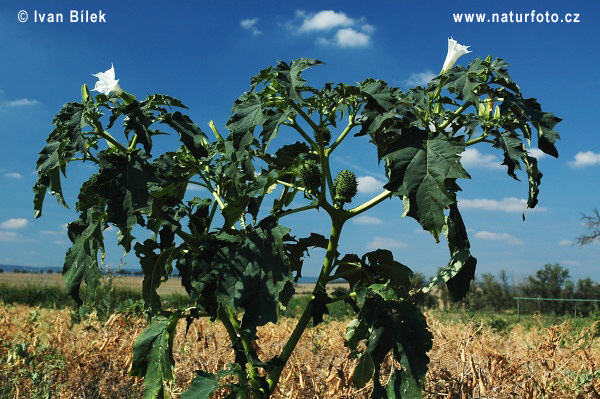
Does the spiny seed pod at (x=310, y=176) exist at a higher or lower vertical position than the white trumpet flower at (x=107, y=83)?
lower

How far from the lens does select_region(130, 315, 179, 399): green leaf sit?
8.74ft

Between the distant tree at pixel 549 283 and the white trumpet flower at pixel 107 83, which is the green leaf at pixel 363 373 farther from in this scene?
the distant tree at pixel 549 283

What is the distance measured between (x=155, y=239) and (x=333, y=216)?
91cm

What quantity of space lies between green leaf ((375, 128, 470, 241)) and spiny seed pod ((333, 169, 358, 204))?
0.37 metres

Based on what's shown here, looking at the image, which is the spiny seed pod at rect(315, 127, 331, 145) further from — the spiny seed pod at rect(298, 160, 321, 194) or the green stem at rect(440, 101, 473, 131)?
the green stem at rect(440, 101, 473, 131)

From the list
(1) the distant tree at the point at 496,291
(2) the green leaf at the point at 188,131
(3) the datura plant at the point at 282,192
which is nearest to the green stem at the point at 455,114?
(3) the datura plant at the point at 282,192

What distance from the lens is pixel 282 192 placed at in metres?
2.88

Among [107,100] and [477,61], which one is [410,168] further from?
[107,100]

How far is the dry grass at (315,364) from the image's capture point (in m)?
3.09

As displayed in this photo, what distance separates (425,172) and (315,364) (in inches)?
91.0

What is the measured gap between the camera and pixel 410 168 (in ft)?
6.83

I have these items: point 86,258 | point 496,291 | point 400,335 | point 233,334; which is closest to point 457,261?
point 400,335

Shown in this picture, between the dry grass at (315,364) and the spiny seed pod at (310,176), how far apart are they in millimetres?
1015

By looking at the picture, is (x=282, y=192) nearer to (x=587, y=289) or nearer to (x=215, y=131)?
(x=215, y=131)
